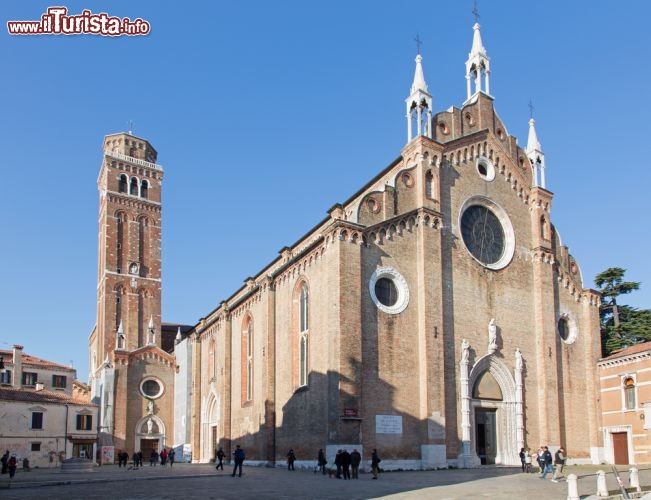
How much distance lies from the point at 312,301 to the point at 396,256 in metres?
4.14

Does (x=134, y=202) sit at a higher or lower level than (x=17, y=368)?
higher

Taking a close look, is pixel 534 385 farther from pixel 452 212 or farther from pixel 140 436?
pixel 140 436

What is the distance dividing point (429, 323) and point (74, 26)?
56.7 ft

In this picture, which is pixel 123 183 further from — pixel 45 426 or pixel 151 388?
pixel 45 426

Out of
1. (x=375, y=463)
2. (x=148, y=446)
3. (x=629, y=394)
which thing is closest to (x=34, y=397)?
(x=148, y=446)

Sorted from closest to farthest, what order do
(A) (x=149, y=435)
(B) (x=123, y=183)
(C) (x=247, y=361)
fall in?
(C) (x=247, y=361), (A) (x=149, y=435), (B) (x=123, y=183)

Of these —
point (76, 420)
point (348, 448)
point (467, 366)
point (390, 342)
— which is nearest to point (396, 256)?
point (390, 342)

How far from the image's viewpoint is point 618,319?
44000 millimetres

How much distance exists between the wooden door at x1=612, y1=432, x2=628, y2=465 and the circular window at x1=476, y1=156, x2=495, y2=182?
1389cm

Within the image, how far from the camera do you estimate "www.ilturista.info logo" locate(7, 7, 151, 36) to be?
19562 millimetres

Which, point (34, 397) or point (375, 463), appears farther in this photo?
point (34, 397)

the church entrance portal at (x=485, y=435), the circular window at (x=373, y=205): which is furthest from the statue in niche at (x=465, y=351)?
the circular window at (x=373, y=205)

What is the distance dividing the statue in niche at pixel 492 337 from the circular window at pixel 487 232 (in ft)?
9.31

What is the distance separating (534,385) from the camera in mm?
32344
